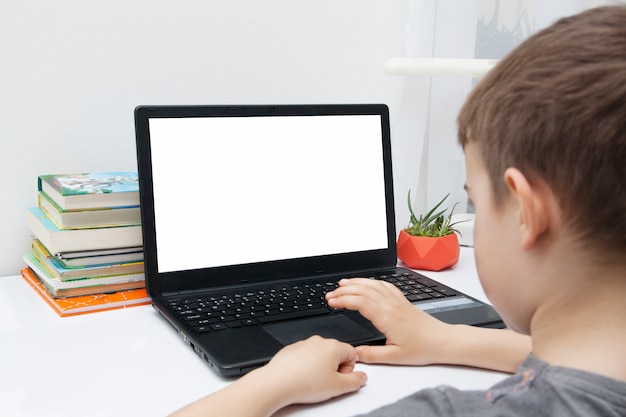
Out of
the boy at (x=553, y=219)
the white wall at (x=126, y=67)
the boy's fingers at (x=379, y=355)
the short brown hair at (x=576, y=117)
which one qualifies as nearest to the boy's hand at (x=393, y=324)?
the boy's fingers at (x=379, y=355)

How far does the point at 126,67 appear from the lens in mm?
1062

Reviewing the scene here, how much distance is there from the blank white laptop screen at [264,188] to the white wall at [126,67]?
0.18 meters

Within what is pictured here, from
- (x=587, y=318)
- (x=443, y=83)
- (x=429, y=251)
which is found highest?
(x=443, y=83)

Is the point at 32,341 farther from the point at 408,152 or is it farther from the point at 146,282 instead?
the point at 408,152

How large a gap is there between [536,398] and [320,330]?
0.35m

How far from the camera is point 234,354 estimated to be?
73 centimetres

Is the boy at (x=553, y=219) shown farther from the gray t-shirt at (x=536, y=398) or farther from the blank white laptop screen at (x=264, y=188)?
the blank white laptop screen at (x=264, y=188)

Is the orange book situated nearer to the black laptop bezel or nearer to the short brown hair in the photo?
the black laptop bezel

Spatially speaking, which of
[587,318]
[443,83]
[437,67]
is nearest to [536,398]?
[587,318]

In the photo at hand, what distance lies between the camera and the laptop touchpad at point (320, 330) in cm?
79

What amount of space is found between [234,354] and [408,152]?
26.6 inches

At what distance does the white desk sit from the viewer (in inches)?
25.8

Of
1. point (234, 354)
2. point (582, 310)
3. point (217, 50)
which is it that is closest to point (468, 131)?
point (582, 310)

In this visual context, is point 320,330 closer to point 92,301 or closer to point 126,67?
point 92,301
